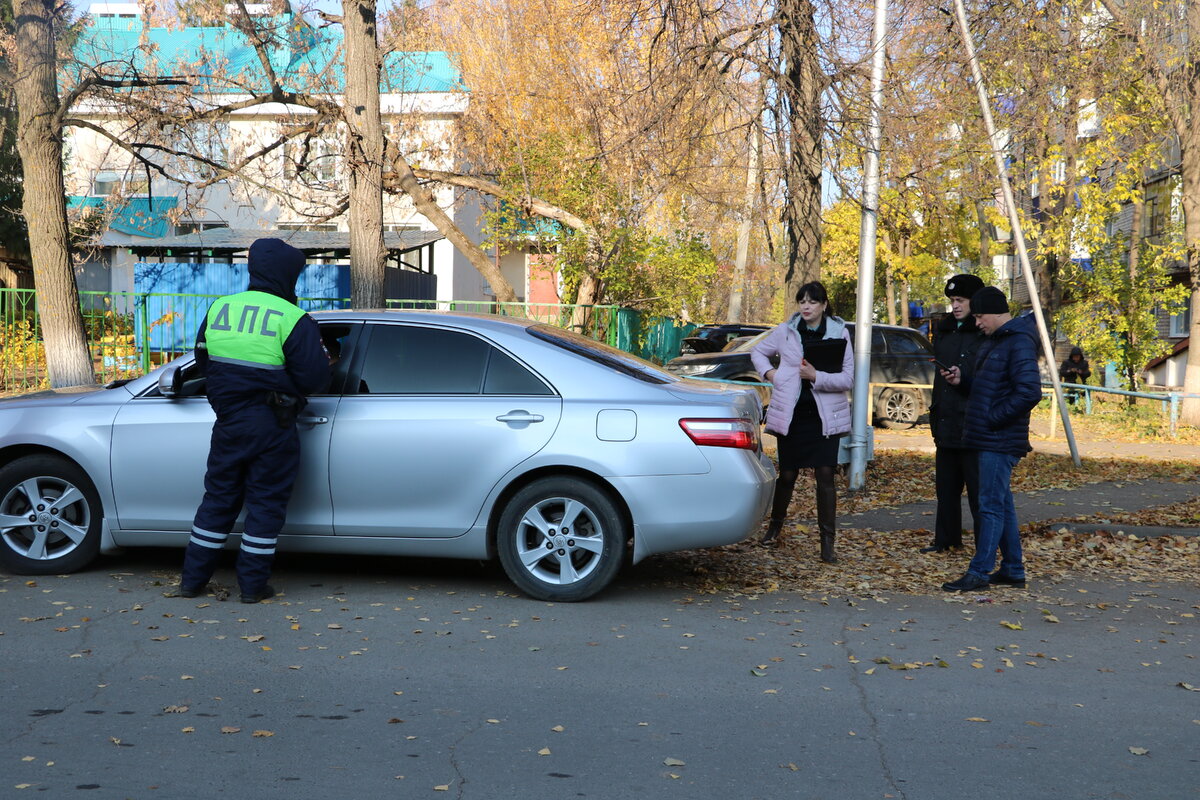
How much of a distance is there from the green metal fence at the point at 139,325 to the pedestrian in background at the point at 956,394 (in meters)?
6.71

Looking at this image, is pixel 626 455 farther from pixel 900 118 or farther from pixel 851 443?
pixel 900 118

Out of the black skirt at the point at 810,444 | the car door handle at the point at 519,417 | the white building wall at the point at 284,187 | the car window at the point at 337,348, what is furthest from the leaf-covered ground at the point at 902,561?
the white building wall at the point at 284,187

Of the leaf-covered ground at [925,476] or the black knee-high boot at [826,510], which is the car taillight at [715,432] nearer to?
the black knee-high boot at [826,510]

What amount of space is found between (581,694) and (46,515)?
144 inches

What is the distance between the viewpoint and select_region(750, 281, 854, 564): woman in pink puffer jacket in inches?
306

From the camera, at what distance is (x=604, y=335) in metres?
22.3

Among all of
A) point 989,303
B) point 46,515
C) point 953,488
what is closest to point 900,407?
point 953,488

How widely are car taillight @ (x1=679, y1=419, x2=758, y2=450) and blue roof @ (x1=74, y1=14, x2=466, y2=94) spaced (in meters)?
9.77

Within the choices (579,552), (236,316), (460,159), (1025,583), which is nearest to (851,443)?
(1025,583)

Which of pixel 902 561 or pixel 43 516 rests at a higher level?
pixel 43 516

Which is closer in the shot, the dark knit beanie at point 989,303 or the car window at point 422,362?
the car window at point 422,362

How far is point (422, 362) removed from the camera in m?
6.61

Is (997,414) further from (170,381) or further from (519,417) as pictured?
(170,381)

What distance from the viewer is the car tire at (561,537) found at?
20.7ft
